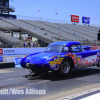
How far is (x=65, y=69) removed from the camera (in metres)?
A: 8.80

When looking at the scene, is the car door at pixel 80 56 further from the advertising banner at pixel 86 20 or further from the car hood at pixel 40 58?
the advertising banner at pixel 86 20

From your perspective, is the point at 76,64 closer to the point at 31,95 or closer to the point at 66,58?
the point at 66,58

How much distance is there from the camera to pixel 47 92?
19.6 feet

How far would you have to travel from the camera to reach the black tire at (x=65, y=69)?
8.47 meters

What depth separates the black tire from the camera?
333 inches

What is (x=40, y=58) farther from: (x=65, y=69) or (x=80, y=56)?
(x=80, y=56)

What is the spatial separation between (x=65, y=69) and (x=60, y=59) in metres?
0.66

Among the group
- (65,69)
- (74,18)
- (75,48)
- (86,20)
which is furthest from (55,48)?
(86,20)

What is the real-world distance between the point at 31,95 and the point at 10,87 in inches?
54.0

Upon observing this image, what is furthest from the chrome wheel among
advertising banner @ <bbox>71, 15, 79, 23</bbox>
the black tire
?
advertising banner @ <bbox>71, 15, 79, 23</bbox>

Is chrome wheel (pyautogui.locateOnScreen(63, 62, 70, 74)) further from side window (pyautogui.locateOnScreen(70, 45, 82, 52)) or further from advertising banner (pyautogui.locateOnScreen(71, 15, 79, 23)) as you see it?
advertising banner (pyautogui.locateOnScreen(71, 15, 79, 23))

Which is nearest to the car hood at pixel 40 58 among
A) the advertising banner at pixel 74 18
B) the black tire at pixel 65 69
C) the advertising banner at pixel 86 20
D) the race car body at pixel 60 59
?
the race car body at pixel 60 59

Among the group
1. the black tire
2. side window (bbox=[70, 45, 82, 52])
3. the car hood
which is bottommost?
the black tire

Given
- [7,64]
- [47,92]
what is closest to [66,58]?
[47,92]
